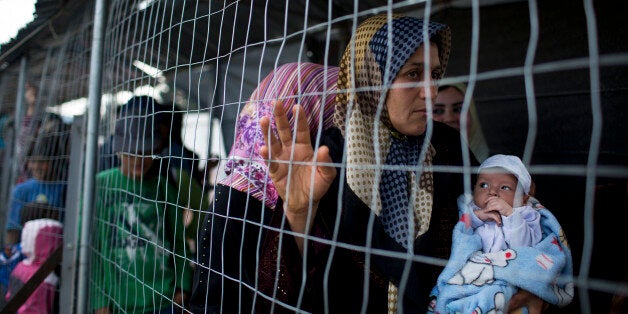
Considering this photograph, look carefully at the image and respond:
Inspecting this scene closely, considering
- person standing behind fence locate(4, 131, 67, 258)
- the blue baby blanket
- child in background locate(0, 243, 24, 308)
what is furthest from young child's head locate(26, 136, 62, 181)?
the blue baby blanket

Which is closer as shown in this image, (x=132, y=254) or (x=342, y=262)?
(x=342, y=262)

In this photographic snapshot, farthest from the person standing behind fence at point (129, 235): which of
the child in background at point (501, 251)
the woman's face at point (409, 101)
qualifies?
the child in background at point (501, 251)

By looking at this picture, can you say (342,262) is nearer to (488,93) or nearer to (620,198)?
(620,198)

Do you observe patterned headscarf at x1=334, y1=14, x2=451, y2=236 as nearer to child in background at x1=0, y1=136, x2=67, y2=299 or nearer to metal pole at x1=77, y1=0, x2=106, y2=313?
metal pole at x1=77, y1=0, x2=106, y2=313

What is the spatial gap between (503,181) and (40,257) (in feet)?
9.48

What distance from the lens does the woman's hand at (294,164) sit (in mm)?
1134

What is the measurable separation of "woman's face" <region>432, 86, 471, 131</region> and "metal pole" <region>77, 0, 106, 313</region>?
1939mm

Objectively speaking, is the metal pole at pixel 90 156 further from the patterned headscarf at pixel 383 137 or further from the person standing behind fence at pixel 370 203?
the patterned headscarf at pixel 383 137

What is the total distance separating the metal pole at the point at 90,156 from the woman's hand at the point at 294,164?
140 cm

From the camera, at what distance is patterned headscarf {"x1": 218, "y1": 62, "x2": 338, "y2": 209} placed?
54.2 inches

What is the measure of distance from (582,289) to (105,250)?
2142mm

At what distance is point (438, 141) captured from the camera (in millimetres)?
1672

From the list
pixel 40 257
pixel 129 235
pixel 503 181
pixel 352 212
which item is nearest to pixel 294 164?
pixel 352 212

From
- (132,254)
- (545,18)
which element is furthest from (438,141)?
(545,18)
